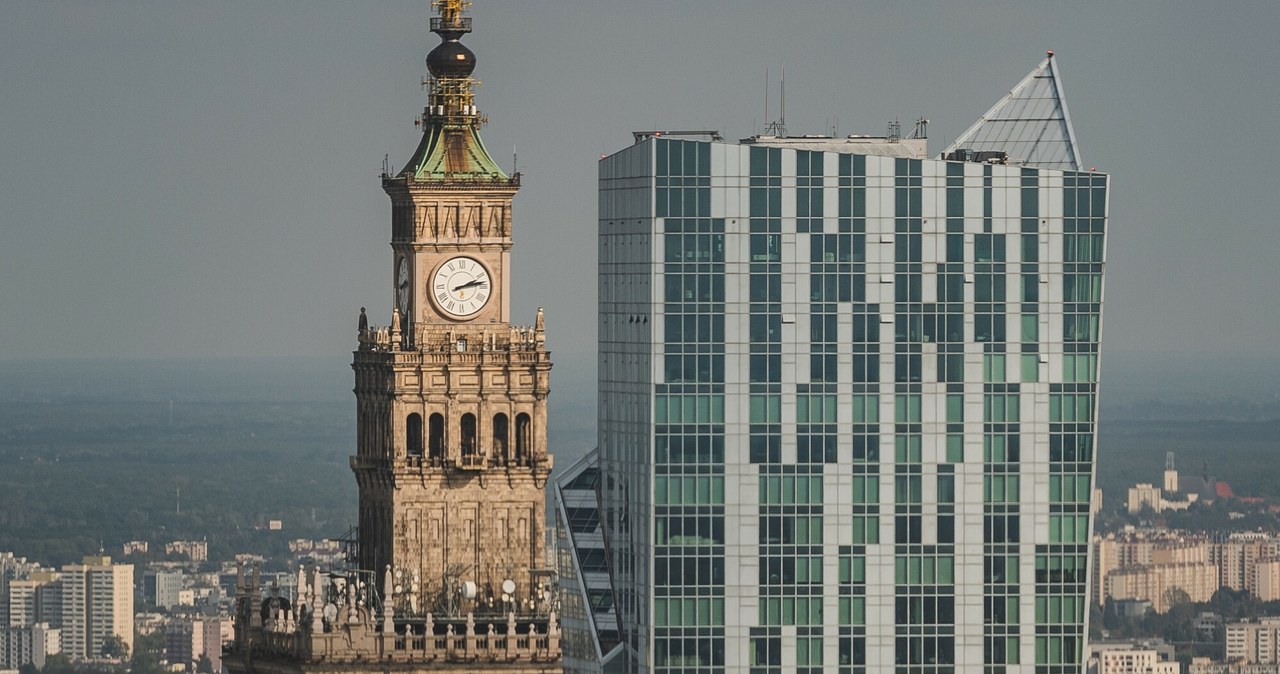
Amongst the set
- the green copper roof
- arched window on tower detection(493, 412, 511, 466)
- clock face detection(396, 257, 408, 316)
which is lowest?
arched window on tower detection(493, 412, 511, 466)

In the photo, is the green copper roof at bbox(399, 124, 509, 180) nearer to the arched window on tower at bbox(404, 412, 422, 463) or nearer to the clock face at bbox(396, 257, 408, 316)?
the clock face at bbox(396, 257, 408, 316)

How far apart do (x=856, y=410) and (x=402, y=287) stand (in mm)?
24753

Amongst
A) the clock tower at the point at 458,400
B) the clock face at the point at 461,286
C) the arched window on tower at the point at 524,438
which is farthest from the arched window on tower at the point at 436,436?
the clock face at the point at 461,286

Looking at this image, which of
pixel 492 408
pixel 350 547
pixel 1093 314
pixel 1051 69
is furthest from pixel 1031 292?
pixel 350 547

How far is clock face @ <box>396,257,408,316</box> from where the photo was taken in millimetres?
171125

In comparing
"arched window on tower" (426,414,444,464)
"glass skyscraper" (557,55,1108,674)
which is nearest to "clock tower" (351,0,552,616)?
"arched window on tower" (426,414,444,464)

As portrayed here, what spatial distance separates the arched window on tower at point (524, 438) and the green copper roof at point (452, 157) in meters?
11.2

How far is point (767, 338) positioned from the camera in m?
158

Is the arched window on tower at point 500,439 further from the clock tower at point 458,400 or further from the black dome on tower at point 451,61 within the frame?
the black dome on tower at point 451,61

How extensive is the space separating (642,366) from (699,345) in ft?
8.80

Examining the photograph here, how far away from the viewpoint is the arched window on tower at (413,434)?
170m

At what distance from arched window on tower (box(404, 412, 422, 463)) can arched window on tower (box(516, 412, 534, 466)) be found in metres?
4.52

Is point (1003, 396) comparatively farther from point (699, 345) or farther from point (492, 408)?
point (492, 408)

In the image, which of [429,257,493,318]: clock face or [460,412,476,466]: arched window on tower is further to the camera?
[460,412,476,466]: arched window on tower
